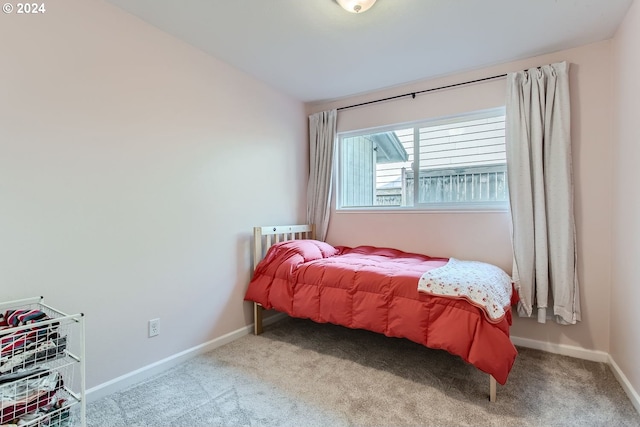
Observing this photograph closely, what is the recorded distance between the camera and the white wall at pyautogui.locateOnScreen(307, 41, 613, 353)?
86.3 inches

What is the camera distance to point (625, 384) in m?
1.81

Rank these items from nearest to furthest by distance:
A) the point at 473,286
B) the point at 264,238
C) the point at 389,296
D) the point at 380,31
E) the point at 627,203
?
the point at 473,286
the point at 627,203
the point at 389,296
the point at 380,31
the point at 264,238

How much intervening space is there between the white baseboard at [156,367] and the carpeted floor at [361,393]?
0.16 ft

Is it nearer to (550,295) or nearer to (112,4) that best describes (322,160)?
(112,4)

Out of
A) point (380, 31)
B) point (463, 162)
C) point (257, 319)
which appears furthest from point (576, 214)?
point (257, 319)

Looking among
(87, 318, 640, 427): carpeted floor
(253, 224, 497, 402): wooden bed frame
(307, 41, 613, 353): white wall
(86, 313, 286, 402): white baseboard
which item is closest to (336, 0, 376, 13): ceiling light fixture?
(307, 41, 613, 353): white wall

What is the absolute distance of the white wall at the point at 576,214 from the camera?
86.3 inches

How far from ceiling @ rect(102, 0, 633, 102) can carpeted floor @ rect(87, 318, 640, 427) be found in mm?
2237

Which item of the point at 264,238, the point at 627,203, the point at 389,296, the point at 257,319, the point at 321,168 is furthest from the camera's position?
the point at 321,168

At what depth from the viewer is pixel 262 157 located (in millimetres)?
2904

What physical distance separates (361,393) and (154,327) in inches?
53.8

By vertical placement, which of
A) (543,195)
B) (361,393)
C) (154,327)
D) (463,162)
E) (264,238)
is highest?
(463,162)

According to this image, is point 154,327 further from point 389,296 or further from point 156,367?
point 389,296

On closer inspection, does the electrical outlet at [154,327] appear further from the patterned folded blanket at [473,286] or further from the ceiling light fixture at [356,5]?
the ceiling light fixture at [356,5]
